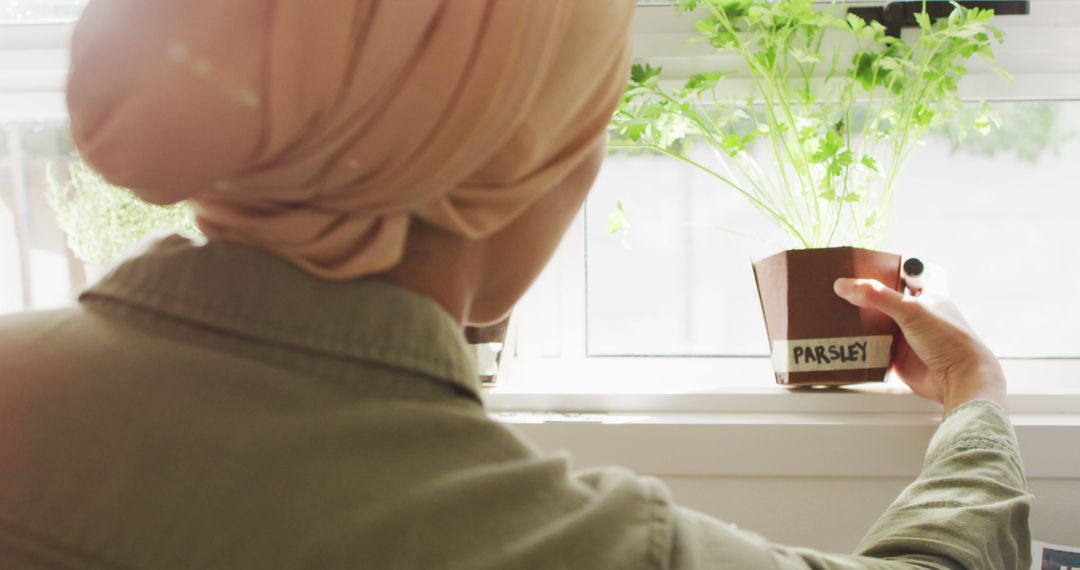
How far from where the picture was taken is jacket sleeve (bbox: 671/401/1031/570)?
→ 2.21 feet

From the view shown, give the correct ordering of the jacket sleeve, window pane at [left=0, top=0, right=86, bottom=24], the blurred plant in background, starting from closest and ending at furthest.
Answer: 1. the jacket sleeve
2. the blurred plant in background
3. window pane at [left=0, top=0, right=86, bottom=24]

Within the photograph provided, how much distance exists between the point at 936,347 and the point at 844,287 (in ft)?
0.40

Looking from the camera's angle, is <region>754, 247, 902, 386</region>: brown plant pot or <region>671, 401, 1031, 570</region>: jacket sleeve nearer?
<region>671, 401, 1031, 570</region>: jacket sleeve

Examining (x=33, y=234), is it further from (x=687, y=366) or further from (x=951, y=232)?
(x=951, y=232)

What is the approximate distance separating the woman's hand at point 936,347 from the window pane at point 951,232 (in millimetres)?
268

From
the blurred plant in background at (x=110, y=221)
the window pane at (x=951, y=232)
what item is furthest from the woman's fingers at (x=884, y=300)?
the blurred plant in background at (x=110, y=221)

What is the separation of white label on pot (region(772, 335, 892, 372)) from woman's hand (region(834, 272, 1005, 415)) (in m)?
0.03

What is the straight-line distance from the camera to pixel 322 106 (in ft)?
1.62

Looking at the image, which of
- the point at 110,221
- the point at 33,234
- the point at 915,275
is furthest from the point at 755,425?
the point at 33,234

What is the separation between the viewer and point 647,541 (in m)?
0.53

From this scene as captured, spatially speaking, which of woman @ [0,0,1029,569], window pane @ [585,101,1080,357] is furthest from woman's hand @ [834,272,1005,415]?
woman @ [0,0,1029,569]

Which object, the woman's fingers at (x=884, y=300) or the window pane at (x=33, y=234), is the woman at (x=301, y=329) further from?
the window pane at (x=33, y=234)

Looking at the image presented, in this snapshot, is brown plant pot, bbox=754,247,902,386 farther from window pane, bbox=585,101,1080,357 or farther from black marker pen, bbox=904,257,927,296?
window pane, bbox=585,101,1080,357

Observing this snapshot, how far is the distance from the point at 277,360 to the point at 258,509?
0.08m
